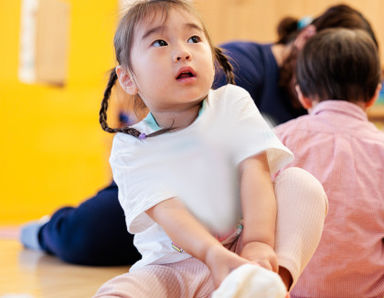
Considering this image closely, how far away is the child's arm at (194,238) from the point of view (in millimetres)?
621

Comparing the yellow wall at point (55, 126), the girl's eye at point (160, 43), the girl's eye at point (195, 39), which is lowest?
the yellow wall at point (55, 126)

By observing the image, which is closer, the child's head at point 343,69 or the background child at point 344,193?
the background child at point 344,193

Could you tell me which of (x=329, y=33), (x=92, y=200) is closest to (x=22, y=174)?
(x=92, y=200)

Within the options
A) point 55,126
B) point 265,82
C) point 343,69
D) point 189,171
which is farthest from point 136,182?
point 55,126

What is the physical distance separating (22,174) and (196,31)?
2.13 m

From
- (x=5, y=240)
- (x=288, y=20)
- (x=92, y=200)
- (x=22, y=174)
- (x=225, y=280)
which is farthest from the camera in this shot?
(x=22, y=174)

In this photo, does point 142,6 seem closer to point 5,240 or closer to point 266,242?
point 266,242

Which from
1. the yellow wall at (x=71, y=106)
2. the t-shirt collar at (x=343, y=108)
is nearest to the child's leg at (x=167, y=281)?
the t-shirt collar at (x=343, y=108)

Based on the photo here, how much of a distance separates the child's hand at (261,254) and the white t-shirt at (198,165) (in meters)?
0.09

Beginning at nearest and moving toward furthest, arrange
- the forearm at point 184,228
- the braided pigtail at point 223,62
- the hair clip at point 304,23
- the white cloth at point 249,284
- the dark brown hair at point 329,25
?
1. the white cloth at point 249,284
2. the forearm at point 184,228
3. the braided pigtail at point 223,62
4. the dark brown hair at point 329,25
5. the hair clip at point 304,23

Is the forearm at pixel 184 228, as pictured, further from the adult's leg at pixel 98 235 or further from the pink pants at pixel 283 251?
the adult's leg at pixel 98 235

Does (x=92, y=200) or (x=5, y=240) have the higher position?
(x=92, y=200)

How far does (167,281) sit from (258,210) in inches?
6.8

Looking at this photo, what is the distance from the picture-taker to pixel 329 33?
1.10 m
